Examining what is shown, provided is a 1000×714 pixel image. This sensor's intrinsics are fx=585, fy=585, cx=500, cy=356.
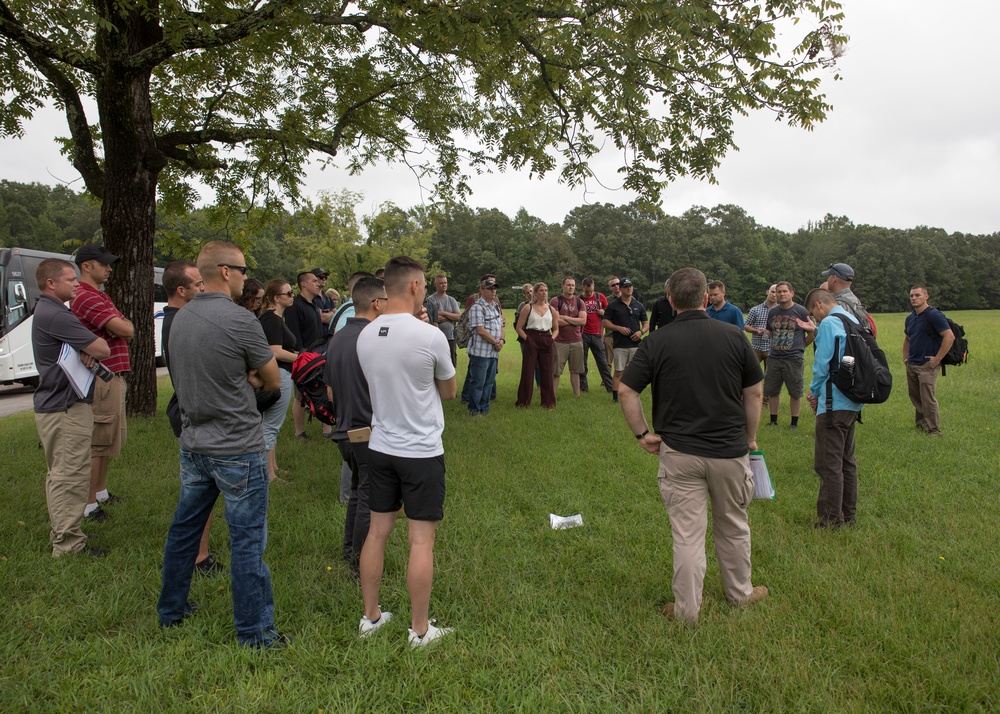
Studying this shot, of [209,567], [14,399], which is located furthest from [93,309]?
[14,399]

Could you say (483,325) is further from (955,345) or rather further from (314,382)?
(955,345)

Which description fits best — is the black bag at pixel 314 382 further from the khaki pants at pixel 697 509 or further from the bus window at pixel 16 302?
the bus window at pixel 16 302

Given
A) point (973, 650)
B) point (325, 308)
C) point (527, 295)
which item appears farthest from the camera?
point (527, 295)

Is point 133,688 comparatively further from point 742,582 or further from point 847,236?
point 847,236

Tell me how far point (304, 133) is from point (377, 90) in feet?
4.68

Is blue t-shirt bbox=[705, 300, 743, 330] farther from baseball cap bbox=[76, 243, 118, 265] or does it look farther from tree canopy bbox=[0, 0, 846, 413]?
baseball cap bbox=[76, 243, 118, 265]

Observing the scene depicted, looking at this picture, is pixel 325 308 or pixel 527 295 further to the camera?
pixel 527 295

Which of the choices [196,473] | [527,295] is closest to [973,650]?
[196,473]

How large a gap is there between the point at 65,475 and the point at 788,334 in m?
8.74

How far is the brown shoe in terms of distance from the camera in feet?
11.8

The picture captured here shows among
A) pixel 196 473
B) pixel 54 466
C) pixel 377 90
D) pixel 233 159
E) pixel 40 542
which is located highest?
pixel 377 90

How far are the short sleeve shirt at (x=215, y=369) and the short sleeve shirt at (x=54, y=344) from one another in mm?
1745

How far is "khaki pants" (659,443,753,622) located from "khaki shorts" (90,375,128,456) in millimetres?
4721

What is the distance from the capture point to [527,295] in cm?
1082
